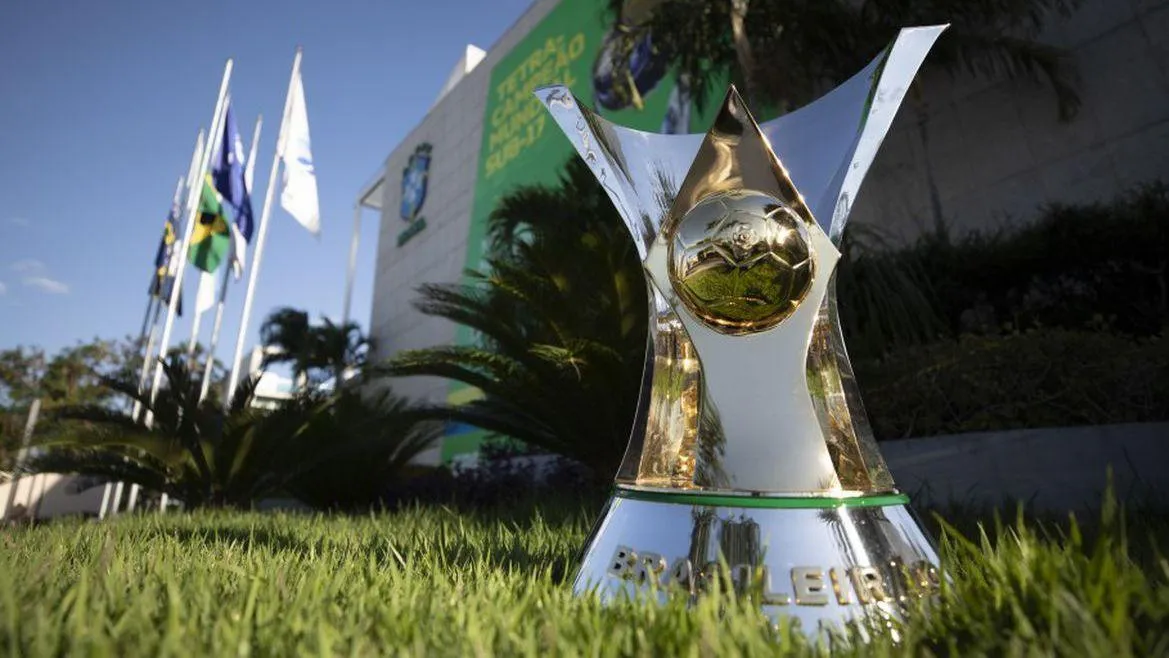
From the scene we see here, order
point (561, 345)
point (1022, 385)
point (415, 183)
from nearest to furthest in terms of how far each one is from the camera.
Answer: point (1022, 385)
point (561, 345)
point (415, 183)

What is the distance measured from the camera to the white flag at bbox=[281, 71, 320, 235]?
1146 cm

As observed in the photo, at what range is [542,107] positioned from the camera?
52.6 ft


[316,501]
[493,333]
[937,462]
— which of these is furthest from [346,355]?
[937,462]

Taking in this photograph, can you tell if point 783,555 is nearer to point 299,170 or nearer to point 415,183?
point 299,170

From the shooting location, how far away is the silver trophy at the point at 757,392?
1.26 m

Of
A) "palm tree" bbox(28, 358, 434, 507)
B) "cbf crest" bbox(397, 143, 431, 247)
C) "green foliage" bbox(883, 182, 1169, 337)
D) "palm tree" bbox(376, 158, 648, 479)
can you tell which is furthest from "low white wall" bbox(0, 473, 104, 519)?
"green foliage" bbox(883, 182, 1169, 337)

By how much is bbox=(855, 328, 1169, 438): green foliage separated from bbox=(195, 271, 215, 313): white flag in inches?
459

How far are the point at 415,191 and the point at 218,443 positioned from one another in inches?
849

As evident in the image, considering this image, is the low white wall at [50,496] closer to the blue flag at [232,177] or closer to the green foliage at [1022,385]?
the blue flag at [232,177]

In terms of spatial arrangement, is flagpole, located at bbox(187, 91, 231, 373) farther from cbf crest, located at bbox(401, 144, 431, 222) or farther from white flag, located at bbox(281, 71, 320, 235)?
cbf crest, located at bbox(401, 144, 431, 222)

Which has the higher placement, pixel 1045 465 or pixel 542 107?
pixel 542 107

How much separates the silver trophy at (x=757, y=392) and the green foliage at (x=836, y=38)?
7.83m

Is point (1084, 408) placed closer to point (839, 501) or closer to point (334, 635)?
point (839, 501)

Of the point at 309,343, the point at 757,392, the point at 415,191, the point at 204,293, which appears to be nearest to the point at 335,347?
the point at 309,343
